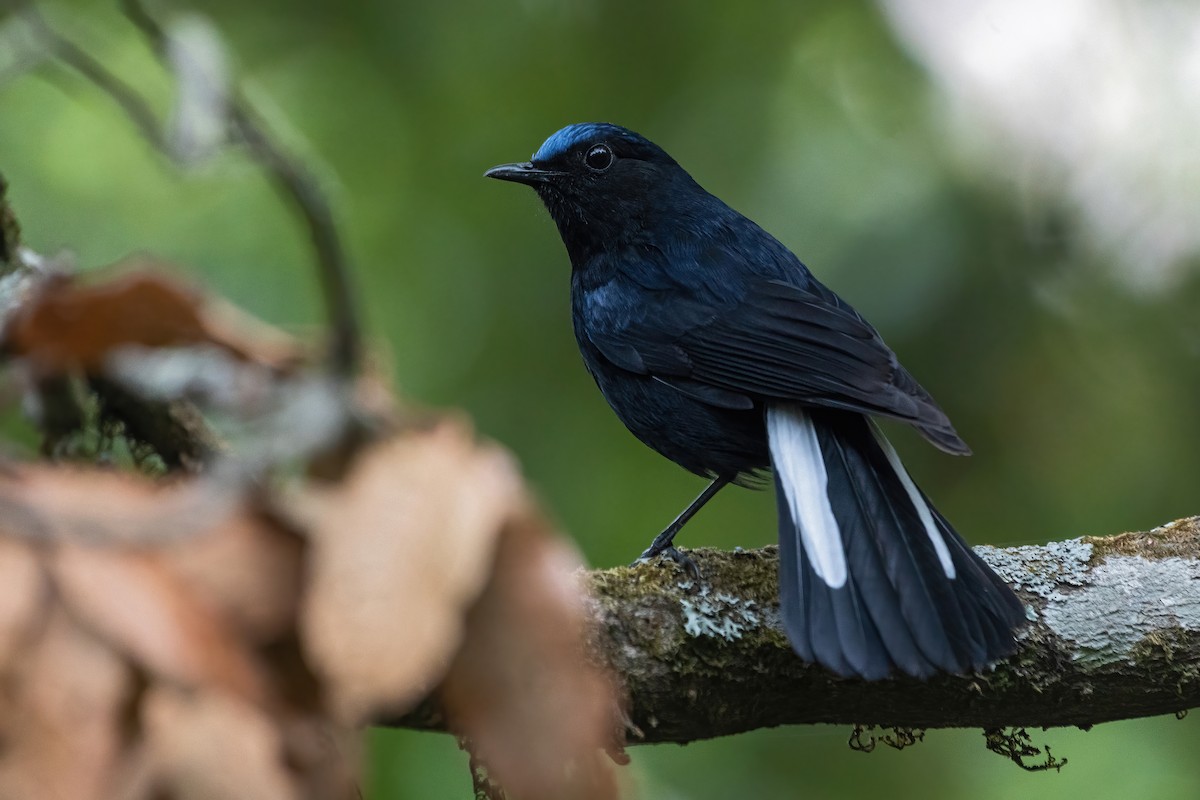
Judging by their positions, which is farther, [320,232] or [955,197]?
[955,197]

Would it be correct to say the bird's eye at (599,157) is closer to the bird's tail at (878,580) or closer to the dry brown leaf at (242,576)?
the bird's tail at (878,580)

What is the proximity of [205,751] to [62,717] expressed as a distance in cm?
13

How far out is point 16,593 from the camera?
0.96 metres

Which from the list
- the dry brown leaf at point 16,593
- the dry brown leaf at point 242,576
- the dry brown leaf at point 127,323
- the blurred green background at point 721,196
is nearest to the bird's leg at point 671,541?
the blurred green background at point 721,196

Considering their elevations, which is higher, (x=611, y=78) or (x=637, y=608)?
(x=611, y=78)

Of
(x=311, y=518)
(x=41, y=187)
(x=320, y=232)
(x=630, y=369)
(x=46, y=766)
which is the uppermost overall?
(x=320, y=232)

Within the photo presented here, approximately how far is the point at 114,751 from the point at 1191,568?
2890 millimetres

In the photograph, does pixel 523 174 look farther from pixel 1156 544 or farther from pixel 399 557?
pixel 399 557

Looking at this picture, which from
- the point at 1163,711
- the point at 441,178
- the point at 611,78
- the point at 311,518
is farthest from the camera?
the point at 611,78

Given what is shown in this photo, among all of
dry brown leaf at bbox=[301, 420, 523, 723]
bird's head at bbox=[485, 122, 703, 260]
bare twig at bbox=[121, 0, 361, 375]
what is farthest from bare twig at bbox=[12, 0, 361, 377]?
bird's head at bbox=[485, 122, 703, 260]

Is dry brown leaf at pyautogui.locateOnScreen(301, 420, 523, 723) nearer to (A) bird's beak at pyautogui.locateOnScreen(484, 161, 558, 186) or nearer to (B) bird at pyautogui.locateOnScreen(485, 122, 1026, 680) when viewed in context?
(B) bird at pyautogui.locateOnScreen(485, 122, 1026, 680)

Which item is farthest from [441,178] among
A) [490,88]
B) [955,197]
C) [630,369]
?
[955,197]

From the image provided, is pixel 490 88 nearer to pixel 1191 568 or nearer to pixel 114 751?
pixel 1191 568

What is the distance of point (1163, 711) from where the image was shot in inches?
119
